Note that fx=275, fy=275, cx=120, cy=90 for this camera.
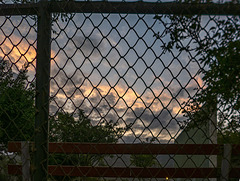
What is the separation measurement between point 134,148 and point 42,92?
2.73 feet

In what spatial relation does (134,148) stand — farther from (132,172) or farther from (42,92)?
(42,92)

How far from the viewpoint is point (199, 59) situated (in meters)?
1.84

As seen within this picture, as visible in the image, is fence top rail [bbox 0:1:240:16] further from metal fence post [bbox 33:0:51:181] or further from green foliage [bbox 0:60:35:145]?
green foliage [bbox 0:60:35:145]

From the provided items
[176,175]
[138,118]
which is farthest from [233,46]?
[176,175]

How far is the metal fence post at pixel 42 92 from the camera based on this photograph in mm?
1804

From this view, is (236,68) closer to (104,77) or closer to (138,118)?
(138,118)

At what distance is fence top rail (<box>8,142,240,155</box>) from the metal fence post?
0.27 meters

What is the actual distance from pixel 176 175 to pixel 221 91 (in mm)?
838

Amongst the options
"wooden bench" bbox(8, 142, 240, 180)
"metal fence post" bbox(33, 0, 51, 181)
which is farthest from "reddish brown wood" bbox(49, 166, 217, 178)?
"metal fence post" bbox(33, 0, 51, 181)

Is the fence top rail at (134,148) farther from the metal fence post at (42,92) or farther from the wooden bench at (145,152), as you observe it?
the metal fence post at (42,92)

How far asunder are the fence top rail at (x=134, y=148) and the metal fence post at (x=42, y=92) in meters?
0.27

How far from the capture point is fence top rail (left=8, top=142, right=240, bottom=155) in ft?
6.88

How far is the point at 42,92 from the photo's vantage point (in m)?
1.81

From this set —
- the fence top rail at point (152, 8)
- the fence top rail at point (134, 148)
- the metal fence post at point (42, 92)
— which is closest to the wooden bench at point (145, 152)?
the fence top rail at point (134, 148)
